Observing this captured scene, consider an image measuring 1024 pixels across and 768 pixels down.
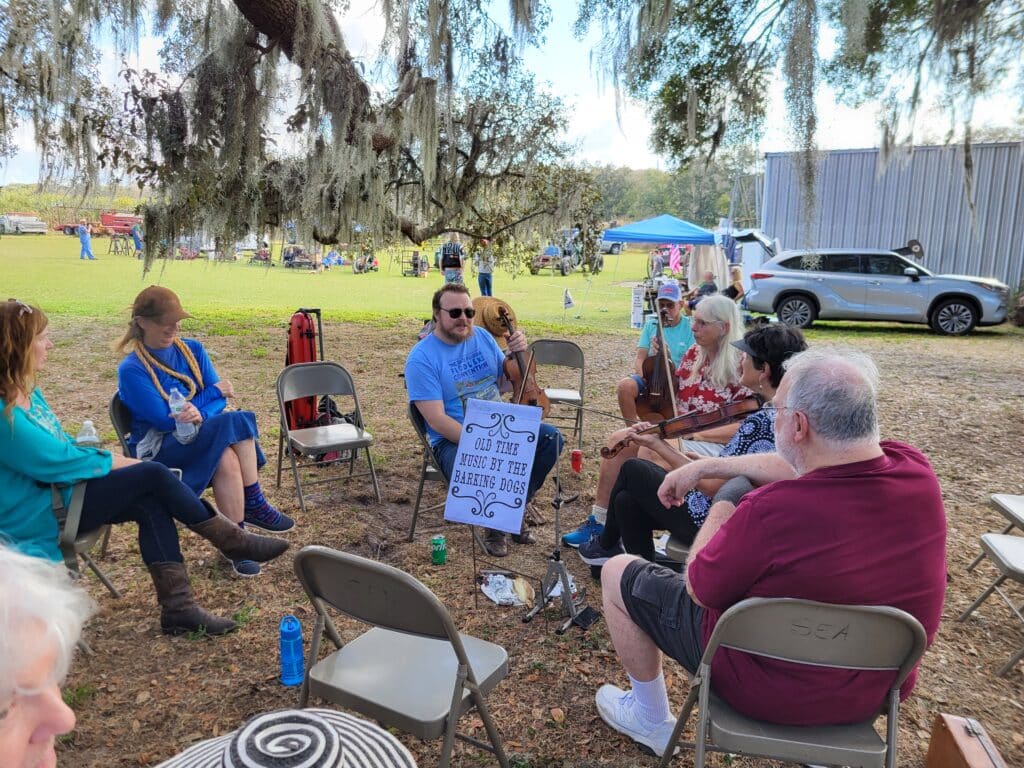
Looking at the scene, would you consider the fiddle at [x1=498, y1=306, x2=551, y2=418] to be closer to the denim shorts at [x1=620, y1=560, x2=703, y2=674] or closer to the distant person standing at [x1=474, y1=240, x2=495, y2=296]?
the denim shorts at [x1=620, y1=560, x2=703, y2=674]

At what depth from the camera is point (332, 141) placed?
7.69m

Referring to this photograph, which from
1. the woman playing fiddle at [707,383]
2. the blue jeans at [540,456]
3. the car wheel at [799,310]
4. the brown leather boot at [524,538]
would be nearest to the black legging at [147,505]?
the blue jeans at [540,456]

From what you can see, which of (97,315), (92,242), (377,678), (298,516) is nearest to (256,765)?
(377,678)

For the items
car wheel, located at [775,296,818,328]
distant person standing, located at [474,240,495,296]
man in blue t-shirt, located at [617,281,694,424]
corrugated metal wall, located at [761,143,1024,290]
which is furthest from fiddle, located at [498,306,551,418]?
corrugated metal wall, located at [761,143,1024,290]

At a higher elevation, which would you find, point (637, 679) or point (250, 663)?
point (637, 679)

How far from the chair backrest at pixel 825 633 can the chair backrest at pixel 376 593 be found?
69 cm

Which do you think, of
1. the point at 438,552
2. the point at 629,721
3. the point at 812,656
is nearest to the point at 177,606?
the point at 438,552

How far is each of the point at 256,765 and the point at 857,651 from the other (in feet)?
4.44

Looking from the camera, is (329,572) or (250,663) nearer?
(329,572)

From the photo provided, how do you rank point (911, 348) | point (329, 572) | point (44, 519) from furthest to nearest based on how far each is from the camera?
point (911, 348) → point (44, 519) → point (329, 572)

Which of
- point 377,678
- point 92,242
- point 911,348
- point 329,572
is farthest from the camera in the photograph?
point 92,242

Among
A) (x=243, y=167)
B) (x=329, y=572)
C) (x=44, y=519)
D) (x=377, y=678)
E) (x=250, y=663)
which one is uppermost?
(x=243, y=167)

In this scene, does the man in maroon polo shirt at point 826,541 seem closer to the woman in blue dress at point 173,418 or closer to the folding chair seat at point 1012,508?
the folding chair seat at point 1012,508

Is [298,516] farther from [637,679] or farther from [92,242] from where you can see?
[92,242]
